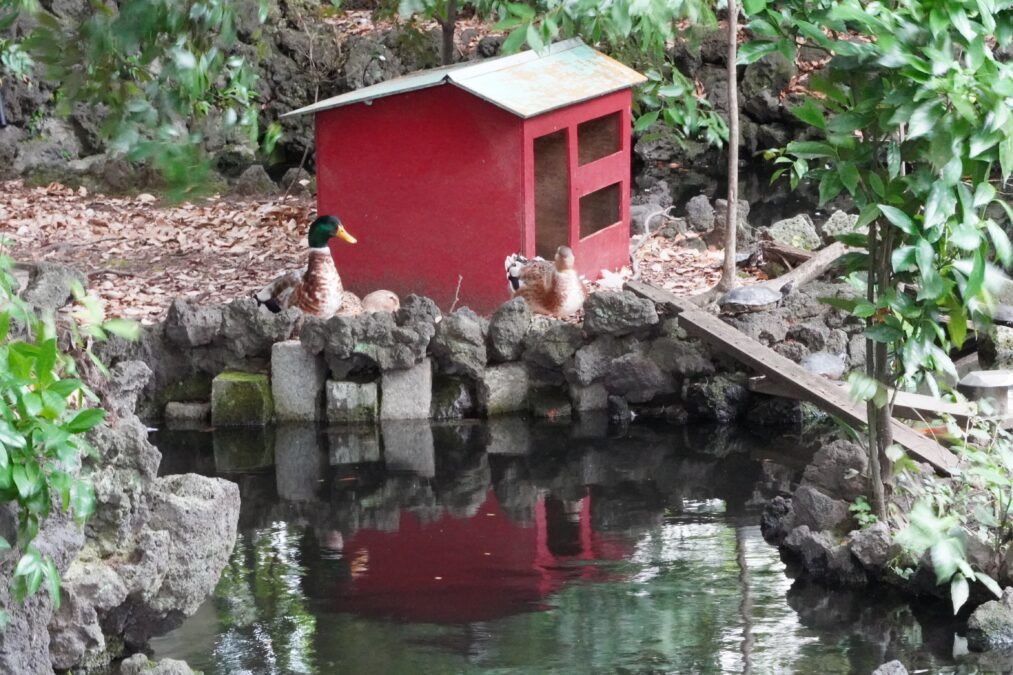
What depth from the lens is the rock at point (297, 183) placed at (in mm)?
11630

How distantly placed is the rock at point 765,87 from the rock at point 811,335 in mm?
7938

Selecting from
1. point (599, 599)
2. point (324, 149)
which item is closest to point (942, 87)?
point (599, 599)

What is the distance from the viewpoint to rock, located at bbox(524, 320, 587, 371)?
7.19 m

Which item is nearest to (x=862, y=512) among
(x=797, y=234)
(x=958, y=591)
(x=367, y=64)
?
(x=958, y=591)

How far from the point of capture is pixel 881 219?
459cm

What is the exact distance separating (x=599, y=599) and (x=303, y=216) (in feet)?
20.6

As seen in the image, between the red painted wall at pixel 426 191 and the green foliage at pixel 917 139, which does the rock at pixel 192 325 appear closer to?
the red painted wall at pixel 426 191

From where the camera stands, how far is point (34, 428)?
122 inches

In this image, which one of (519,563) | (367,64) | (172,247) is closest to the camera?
(519,563)

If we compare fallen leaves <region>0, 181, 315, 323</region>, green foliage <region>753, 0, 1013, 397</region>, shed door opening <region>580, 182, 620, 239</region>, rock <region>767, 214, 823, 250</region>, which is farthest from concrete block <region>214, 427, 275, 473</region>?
rock <region>767, 214, 823, 250</region>

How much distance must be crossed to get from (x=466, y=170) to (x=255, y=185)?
4.20 metres

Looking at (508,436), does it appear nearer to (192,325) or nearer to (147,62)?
(192,325)

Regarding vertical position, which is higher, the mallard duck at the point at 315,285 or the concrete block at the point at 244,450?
the mallard duck at the point at 315,285

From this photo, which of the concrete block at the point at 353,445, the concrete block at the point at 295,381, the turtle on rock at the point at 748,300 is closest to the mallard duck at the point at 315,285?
the concrete block at the point at 295,381
